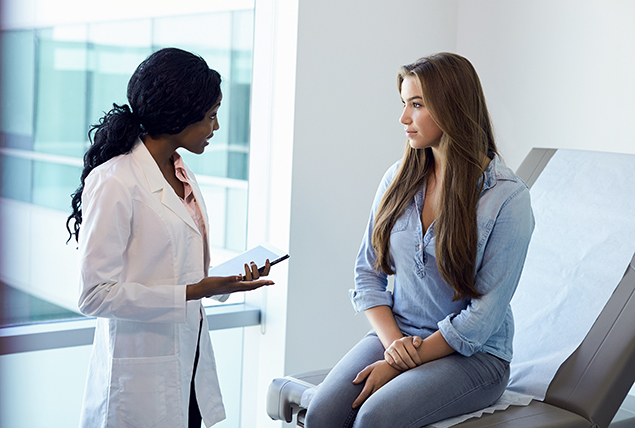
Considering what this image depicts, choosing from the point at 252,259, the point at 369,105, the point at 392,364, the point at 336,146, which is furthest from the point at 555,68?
the point at 252,259

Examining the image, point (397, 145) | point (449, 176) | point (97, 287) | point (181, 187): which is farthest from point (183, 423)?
point (397, 145)

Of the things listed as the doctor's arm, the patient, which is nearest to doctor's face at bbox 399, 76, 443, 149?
the patient

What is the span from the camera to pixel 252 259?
142 cm

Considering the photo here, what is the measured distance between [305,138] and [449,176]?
84 centimetres

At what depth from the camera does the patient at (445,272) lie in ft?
4.75

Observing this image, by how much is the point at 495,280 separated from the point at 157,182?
31.9 inches

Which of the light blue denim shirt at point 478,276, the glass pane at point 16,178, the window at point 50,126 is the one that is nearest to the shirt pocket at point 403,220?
the light blue denim shirt at point 478,276

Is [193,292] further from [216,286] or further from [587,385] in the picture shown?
[587,385]

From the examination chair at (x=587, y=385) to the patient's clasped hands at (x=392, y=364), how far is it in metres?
0.18

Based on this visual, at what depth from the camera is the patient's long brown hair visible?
150cm

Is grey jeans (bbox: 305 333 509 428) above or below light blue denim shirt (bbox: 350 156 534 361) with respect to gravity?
below

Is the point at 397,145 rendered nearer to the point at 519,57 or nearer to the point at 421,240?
the point at 519,57

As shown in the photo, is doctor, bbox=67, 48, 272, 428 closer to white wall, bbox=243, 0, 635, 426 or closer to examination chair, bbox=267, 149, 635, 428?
examination chair, bbox=267, 149, 635, 428

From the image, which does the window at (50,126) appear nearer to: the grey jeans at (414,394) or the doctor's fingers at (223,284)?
the doctor's fingers at (223,284)
